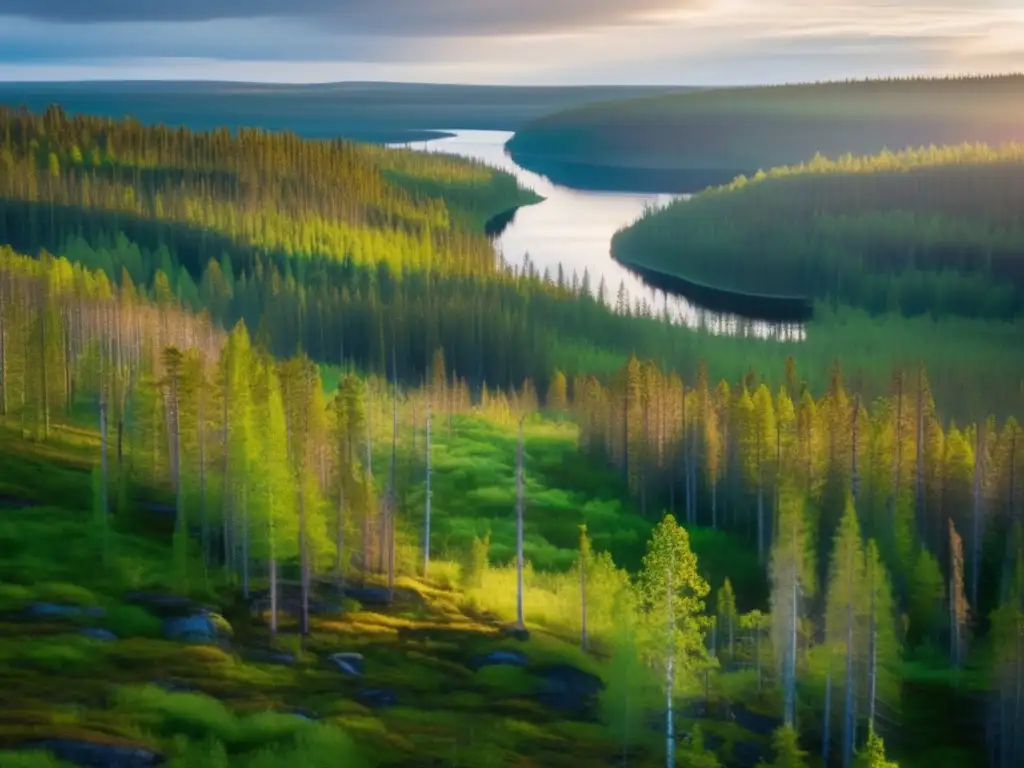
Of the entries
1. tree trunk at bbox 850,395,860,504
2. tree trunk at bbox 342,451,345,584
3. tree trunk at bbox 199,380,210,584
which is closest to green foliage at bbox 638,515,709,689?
tree trunk at bbox 342,451,345,584

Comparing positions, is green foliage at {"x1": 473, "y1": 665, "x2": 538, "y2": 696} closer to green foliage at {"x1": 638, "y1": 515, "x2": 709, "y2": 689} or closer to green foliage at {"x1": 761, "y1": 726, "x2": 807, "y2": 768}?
green foliage at {"x1": 638, "y1": 515, "x2": 709, "y2": 689}

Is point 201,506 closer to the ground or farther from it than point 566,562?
farther from it

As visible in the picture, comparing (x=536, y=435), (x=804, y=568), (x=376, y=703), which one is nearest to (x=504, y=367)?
(x=536, y=435)

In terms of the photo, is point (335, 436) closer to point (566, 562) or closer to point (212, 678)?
point (566, 562)

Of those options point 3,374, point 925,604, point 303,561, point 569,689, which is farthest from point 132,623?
point 925,604

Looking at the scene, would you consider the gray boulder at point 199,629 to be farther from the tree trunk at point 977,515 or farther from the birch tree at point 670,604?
the tree trunk at point 977,515

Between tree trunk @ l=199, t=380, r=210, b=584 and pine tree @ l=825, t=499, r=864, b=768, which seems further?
tree trunk @ l=199, t=380, r=210, b=584

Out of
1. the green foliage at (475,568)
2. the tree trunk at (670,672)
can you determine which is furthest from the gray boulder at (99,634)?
the tree trunk at (670,672)

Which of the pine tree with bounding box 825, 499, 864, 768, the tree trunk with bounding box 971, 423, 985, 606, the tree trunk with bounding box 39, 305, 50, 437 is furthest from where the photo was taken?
the tree trunk with bounding box 39, 305, 50, 437

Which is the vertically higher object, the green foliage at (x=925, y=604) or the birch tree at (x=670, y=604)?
the birch tree at (x=670, y=604)
